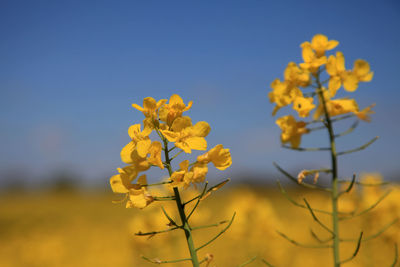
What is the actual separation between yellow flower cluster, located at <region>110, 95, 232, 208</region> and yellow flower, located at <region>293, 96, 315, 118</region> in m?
0.53

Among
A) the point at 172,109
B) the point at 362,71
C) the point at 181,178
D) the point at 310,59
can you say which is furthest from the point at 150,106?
the point at 362,71

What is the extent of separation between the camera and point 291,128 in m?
1.78

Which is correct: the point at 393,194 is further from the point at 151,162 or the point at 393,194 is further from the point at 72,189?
the point at 72,189

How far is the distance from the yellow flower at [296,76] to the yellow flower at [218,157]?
2.13 feet

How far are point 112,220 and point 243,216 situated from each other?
835 cm

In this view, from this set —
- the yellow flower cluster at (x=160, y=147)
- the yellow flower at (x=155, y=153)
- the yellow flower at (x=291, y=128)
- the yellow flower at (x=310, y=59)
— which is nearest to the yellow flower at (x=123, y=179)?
the yellow flower cluster at (x=160, y=147)

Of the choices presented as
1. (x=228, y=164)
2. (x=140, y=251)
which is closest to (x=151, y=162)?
(x=228, y=164)

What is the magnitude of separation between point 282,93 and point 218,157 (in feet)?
2.08

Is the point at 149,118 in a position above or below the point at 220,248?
above

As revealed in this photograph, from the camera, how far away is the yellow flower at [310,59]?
169cm

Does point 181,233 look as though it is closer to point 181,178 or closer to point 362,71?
point 181,178

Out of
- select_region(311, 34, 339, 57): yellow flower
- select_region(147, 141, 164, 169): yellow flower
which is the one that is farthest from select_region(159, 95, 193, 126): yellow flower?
select_region(311, 34, 339, 57): yellow flower

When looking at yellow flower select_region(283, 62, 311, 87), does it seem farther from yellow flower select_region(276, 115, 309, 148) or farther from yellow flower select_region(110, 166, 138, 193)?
yellow flower select_region(110, 166, 138, 193)

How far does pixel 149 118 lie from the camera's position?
52.2 inches
